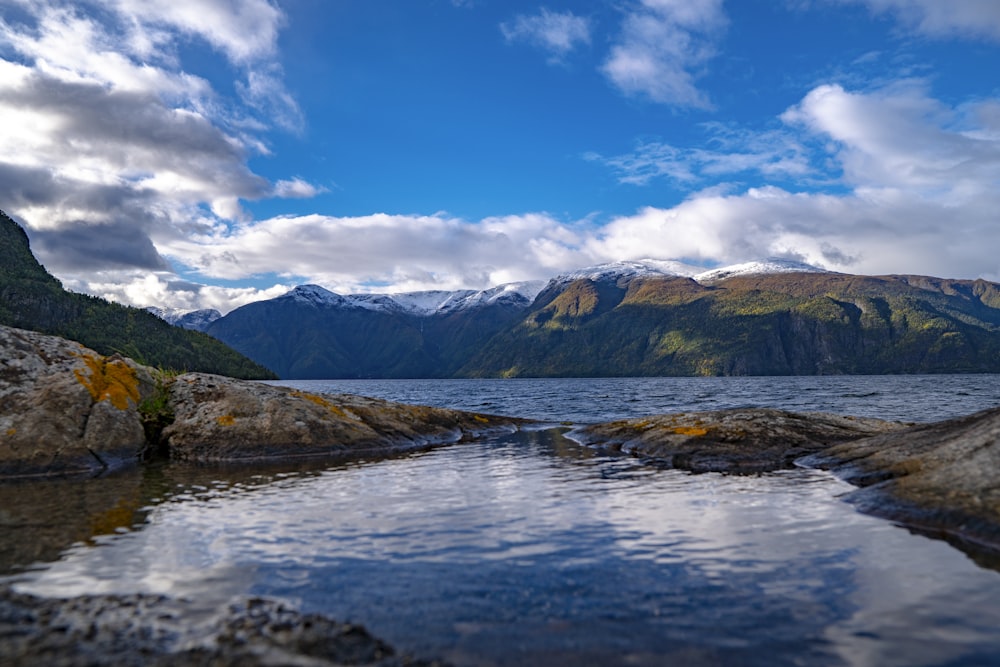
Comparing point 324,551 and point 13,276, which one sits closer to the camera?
point 324,551

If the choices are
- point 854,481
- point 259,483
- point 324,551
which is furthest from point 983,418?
point 259,483

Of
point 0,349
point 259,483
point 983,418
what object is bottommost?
point 259,483

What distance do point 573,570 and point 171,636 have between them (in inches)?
197

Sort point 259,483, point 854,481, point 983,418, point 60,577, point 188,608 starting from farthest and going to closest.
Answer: point 259,483
point 854,481
point 983,418
point 60,577
point 188,608

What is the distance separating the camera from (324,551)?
29.7 ft

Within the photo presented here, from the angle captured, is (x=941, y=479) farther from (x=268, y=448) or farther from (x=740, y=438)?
(x=268, y=448)

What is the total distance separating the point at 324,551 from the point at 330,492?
5322mm

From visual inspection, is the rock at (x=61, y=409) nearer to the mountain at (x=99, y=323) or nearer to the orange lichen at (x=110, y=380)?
the orange lichen at (x=110, y=380)

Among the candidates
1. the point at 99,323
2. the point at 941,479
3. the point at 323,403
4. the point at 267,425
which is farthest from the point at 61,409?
the point at 99,323

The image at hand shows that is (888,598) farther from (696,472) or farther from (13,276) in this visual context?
(13,276)

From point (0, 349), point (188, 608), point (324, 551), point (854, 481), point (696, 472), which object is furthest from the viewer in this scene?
point (0, 349)

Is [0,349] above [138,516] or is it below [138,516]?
above

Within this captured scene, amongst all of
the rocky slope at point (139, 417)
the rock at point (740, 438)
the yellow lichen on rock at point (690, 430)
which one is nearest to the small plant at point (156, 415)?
the rocky slope at point (139, 417)

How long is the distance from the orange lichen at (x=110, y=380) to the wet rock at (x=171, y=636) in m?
15.9
